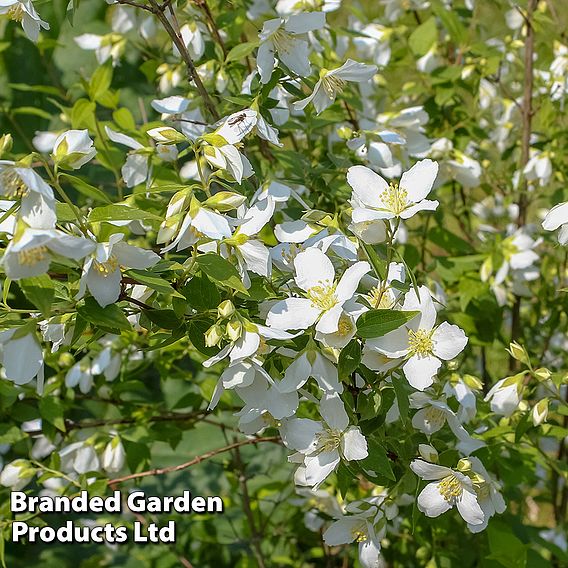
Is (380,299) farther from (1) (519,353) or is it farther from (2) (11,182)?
(2) (11,182)

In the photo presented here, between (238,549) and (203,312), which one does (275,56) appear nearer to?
(203,312)

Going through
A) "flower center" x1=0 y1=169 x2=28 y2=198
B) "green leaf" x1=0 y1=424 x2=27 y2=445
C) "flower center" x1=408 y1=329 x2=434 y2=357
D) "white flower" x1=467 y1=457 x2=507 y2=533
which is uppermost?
"flower center" x1=0 y1=169 x2=28 y2=198

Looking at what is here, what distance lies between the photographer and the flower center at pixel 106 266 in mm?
728

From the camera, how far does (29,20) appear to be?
95 centimetres

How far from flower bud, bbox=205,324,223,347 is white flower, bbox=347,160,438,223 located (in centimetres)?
20

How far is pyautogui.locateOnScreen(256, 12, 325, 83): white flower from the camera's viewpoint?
0.98 meters

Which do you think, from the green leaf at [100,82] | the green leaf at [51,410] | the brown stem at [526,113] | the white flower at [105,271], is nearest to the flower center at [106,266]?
the white flower at [105,271]

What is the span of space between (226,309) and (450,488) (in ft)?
1.02

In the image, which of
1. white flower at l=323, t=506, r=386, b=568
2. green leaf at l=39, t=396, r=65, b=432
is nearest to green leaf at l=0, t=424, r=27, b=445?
green leaf at l=39, t=396, r=65, b=432

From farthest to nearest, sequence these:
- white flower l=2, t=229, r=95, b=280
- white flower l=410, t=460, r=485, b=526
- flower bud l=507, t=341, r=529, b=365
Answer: flower bud l=507, t=341, r=529, b=365 < white flower l=410, t=460, r=485, b=526 < white flower l=2, t=229, r=95, b=280

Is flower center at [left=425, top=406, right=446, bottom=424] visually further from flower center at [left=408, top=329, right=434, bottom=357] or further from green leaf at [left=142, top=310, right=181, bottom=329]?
green leaf at [left=142, top=310, right=181, bottom=329]

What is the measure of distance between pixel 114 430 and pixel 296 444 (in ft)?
1.91

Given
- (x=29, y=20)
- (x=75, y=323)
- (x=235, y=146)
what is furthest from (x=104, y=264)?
(x=29, y=20)

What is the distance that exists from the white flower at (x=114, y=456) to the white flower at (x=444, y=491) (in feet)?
1.75
